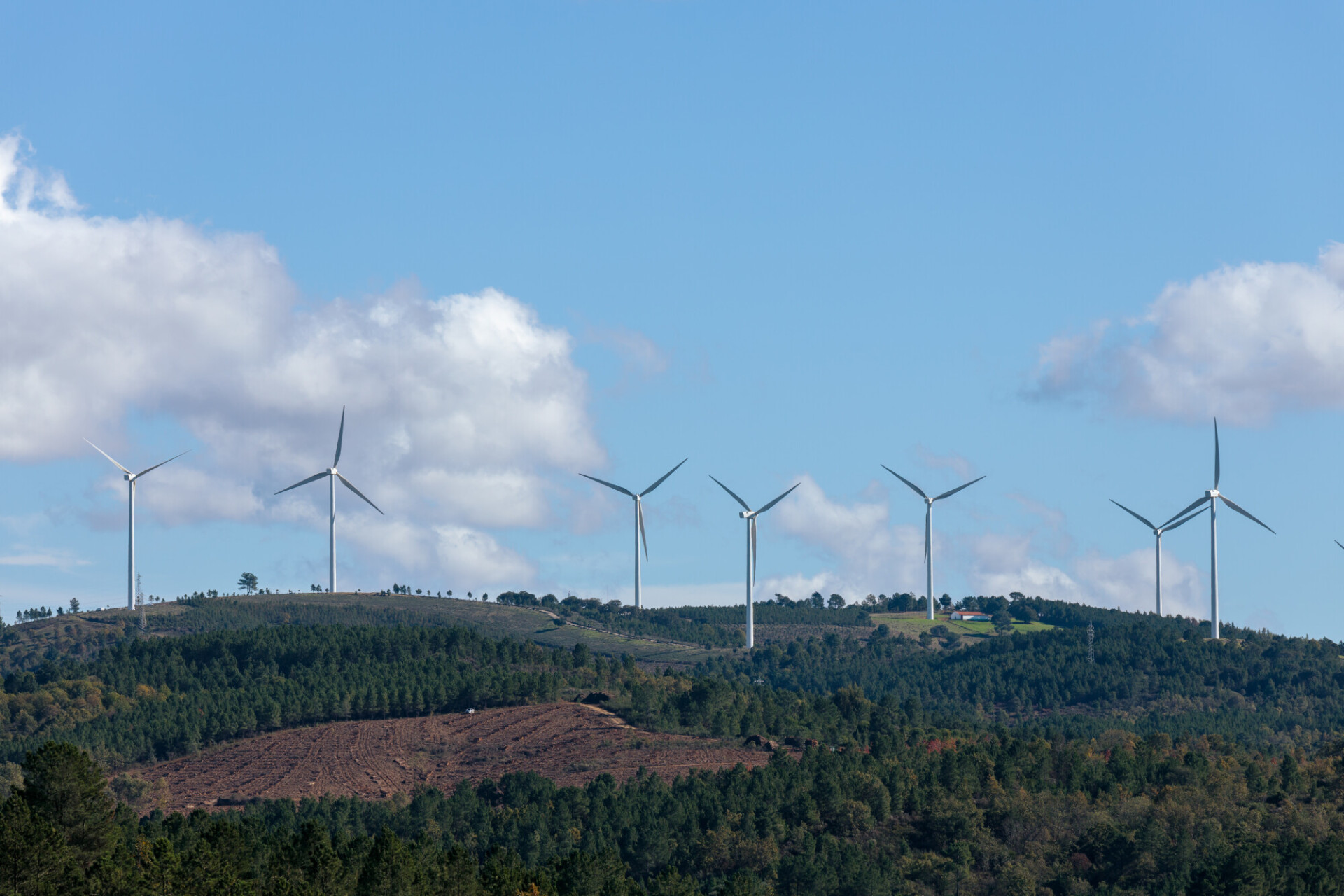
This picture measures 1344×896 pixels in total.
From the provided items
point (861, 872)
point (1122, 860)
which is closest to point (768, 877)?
point (861, 872)

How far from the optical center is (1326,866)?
7416 inches

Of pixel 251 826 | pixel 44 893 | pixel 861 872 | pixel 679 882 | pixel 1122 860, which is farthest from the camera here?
pixel 1122 860

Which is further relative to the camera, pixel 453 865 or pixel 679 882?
pixel 679 882

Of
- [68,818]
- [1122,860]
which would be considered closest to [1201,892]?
[1122,860]

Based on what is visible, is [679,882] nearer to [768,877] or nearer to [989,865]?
[768,877]

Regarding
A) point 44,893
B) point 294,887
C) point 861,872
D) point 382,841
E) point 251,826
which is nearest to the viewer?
point 44,893

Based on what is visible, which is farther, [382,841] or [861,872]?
[861,872]

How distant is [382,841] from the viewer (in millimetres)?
119500

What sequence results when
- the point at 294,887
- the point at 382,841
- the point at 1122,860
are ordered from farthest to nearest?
the point at 1122,860
the point at 382,841
the point at 294,887

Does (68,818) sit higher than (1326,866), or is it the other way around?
(68,818)

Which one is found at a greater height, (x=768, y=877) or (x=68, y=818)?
(x=68, y=818)

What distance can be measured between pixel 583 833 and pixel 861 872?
113ft

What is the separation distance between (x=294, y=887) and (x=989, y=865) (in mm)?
110640

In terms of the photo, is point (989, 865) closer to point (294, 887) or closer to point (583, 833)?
point (583, 833)
